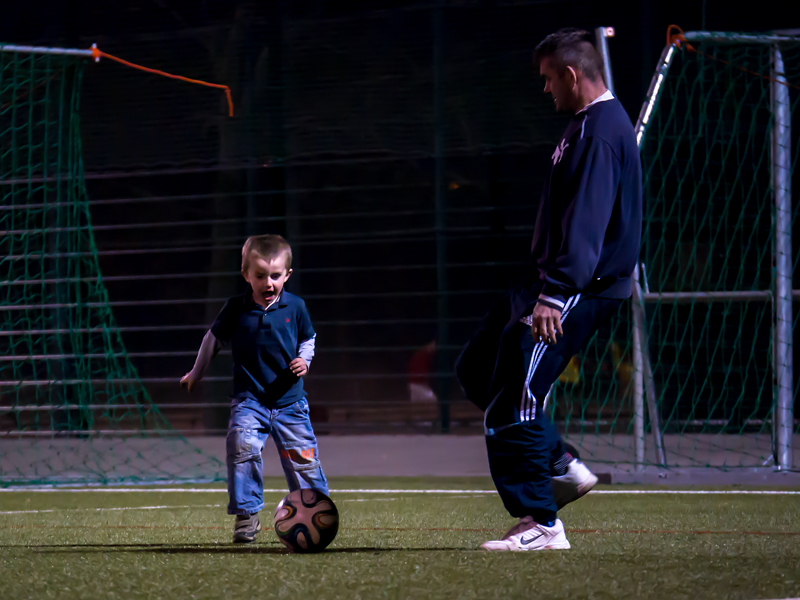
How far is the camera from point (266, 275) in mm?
4000

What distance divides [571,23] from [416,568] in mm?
6936

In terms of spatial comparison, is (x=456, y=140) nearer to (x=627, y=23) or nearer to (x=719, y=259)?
(x=627, y=23)

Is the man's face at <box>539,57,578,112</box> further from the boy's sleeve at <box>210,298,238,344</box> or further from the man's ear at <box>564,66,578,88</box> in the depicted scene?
the boy's sleeve at <box>210,298,238,344</box>

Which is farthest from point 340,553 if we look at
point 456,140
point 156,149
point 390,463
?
point 156,149

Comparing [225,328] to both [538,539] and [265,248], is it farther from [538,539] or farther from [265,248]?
[538,539]

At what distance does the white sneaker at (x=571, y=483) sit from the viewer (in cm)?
326

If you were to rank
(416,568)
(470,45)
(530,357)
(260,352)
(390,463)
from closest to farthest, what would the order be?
(416,568), (530,357), (260,352), (390,463), (470,45)

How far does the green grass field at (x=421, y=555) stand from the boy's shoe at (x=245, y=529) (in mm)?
44

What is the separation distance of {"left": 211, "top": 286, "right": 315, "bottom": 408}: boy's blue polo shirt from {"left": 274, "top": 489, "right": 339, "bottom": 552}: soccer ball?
2.22 ft

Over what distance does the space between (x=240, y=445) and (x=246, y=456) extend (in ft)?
0.16

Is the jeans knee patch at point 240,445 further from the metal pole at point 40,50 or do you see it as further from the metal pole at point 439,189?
the metal pole at point 439,189

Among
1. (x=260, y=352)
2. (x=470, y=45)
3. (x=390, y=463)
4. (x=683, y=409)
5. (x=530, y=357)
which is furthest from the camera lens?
(x=470, y=45)

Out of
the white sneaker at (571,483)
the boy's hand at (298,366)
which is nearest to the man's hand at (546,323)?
the white sneaker at (571,483)

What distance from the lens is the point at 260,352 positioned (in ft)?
13.1
